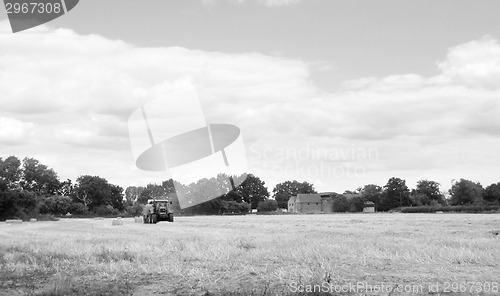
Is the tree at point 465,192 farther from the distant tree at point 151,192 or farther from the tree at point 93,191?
the tree at point 93,191

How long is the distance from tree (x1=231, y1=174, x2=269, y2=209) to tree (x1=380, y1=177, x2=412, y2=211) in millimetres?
41965

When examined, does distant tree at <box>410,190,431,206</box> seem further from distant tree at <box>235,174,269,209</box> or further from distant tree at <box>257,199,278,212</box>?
distant tree at <box>235,174,269,209</box>

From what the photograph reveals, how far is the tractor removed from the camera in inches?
1998

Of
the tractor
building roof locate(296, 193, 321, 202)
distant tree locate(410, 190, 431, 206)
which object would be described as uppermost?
building roof locate(296, 193, 321, 202)

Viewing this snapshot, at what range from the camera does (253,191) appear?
7219 inches

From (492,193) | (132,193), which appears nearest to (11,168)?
(132,193)

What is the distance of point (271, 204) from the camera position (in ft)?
541

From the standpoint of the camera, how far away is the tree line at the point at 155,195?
9312 centimetres

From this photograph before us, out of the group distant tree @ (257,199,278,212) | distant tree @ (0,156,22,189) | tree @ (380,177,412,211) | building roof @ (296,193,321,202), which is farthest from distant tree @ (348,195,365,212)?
distant tree @ (0,156,22,189)

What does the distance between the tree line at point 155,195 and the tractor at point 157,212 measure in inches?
1365

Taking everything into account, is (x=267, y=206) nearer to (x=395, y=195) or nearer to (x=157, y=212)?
(x=395, y=195)

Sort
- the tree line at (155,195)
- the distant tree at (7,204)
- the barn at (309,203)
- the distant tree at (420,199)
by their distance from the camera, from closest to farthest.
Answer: the distant tree at (7,204) → the tree line at (155,195) → the distant tree at (420,199) → the barn at (309,203)

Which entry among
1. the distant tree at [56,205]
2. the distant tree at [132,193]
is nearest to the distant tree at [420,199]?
the distant tree at [132,193]

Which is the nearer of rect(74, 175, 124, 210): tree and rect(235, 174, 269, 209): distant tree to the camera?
rect(74, 175, 124, 210): tree
